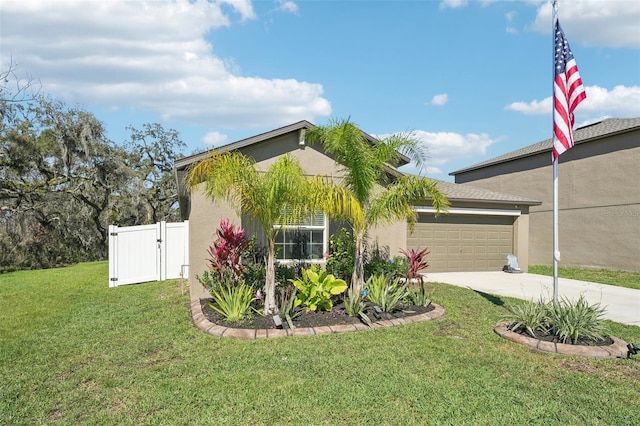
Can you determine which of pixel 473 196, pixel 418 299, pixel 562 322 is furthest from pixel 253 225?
pixel 473 196

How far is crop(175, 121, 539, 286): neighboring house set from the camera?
855 cm

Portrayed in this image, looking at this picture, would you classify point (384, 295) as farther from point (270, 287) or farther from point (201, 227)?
point (201, 227)

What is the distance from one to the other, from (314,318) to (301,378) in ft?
7.48

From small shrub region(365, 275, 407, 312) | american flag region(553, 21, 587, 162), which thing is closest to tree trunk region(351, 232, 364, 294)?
small shrub region(365, 275, 407, 312)

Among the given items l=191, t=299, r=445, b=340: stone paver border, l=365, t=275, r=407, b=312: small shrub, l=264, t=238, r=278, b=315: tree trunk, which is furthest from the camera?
l=365, t=275, r=407, b=312: small shrub

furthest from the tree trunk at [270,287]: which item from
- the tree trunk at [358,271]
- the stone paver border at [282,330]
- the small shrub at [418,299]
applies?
the small shrub at [418,299]

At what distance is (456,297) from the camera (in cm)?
868

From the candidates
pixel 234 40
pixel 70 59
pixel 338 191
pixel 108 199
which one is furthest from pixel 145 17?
pixel 108 199

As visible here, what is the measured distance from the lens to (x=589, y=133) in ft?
53.1

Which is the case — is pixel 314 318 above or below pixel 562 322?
below

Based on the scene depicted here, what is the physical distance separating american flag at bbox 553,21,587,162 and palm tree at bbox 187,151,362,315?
3383 mm

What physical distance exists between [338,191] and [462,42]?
7.45m

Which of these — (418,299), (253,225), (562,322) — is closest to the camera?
(562,322)

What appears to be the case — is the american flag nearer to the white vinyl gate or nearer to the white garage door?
the white garage door
